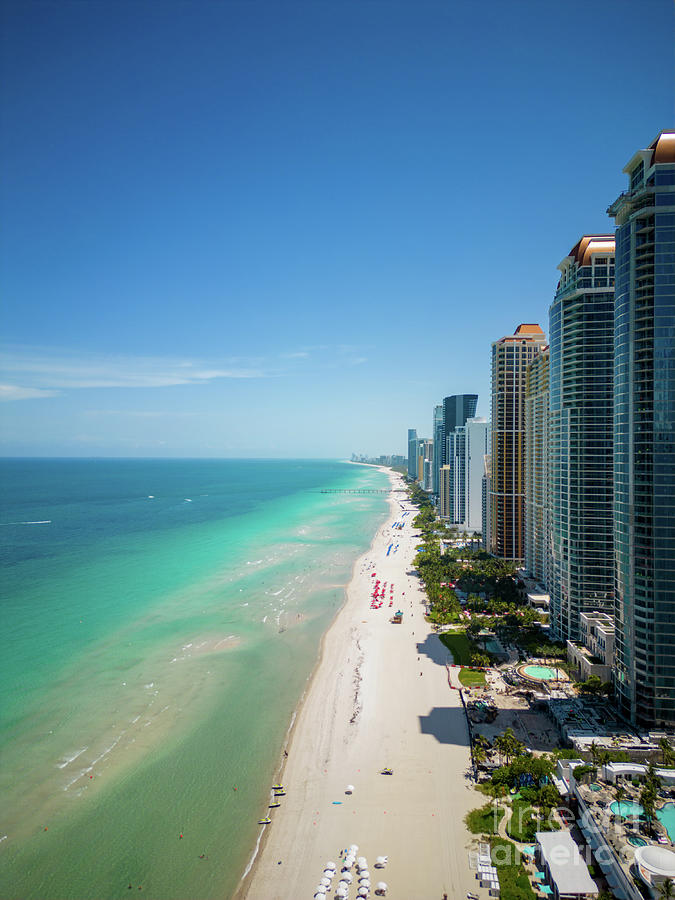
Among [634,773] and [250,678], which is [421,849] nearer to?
[634,773]

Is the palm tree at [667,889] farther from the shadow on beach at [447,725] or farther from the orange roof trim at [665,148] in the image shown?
the orange roof trim at [665,148]

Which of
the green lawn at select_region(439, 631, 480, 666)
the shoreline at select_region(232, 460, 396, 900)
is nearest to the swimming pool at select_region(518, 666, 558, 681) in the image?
the green lawn at select_region(439, 631, 480, 666)

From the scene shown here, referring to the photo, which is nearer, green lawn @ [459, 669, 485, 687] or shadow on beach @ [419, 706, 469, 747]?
shadow on beach @ [419, 706, 469, 747]

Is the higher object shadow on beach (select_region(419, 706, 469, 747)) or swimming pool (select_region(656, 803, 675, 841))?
swimming pool (select_region(656, 803, 675, 841))

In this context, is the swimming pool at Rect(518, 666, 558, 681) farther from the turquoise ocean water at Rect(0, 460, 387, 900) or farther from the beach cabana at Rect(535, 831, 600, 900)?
the turquoise ocean water at Rect(0, 460, 387, 900)

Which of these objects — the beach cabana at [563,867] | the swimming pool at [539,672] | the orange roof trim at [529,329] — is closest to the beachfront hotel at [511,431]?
the orange roof trim at [529,329]

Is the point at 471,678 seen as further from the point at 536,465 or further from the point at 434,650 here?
the point at 536,465
